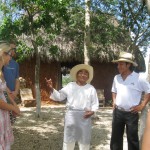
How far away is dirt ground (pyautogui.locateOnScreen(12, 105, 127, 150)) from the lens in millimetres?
5664

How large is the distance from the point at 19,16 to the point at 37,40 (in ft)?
2.95

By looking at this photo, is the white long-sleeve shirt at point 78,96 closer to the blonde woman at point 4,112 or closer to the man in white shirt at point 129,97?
the man in white shirt at point 129,97

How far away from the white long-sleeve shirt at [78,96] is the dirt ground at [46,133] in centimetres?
144

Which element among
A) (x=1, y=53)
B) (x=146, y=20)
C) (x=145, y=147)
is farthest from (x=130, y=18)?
(x=145, y=147)

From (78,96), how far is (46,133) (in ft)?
8.81

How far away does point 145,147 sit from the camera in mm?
1220

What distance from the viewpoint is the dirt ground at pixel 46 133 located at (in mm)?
5664

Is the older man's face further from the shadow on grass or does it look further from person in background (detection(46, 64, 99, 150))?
the shadow on grass

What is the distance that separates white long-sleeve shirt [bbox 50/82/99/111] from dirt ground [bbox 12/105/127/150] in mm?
1437

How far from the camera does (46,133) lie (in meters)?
6.67

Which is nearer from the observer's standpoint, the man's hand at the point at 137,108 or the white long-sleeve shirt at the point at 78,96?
the white long-sleeve shirt at the point at 78,96

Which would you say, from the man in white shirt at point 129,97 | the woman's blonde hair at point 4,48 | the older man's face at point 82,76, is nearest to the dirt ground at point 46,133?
the man in white shirt at point 129,97

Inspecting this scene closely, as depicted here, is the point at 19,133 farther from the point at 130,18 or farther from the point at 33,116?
Answer: the point at 130,18

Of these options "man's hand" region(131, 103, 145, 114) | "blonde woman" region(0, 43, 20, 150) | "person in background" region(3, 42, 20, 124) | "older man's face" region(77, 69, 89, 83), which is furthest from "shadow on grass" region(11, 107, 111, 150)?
"blonde woman" region(0, 43, 20, 150)
